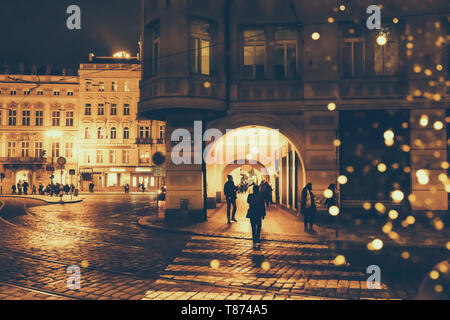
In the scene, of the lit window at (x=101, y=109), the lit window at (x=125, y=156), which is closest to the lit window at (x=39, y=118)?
the lit window at (x=101, y=109)

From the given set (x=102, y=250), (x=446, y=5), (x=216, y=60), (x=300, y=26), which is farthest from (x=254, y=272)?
(x=446, y=5)

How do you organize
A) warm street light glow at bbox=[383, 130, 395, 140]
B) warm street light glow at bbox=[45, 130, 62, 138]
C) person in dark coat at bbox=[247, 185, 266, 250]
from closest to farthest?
1. person in dark coat at bbox=[247, 185, 266, 250]
2. warm street light glow at bbox=[383, 130, 395, 140]
3. warm street light glow at bbox=[45, 130, 62, 138]

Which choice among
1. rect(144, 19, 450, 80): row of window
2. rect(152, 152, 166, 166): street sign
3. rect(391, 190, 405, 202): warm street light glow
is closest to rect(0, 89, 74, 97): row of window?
rect(144, 19, 450, 80): row of window

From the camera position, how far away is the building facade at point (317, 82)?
15.0 m

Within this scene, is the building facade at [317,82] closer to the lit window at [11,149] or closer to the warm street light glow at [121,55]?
the warm street light glow at [121,55]

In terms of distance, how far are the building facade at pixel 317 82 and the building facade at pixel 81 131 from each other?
128ft

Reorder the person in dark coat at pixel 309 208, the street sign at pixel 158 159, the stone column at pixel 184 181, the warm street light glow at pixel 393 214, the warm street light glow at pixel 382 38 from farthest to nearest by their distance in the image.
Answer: the street sign at pixel 158 159, the stone column at pixel 184 181, the warm street light glow at pixel 382 38, the warm street light glow at pixel 393 214, the person in dark coat at pixel 309 208

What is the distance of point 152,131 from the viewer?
54.5m

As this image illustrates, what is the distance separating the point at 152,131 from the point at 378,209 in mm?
42914

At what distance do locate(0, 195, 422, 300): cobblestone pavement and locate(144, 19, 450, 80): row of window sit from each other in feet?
25.3

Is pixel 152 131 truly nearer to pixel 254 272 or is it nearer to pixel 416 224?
pixel 416 224

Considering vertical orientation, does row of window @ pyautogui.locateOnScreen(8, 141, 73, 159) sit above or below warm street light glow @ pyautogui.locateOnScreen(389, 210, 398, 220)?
above

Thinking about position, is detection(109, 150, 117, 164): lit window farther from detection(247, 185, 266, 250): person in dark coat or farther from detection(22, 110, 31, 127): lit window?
detection(247, 185, 266, 250): person in dark coat

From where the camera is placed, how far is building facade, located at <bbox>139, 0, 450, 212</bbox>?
1498cm
